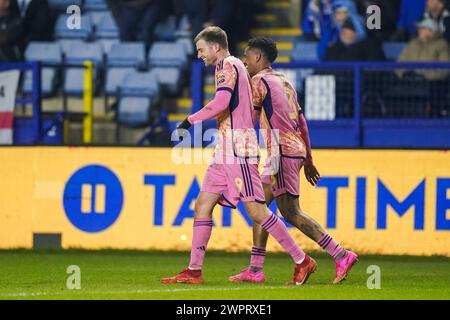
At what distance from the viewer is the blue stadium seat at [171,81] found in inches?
736

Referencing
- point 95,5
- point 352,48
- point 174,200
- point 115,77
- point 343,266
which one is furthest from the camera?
point 95,5

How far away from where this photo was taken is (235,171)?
34.7 ft

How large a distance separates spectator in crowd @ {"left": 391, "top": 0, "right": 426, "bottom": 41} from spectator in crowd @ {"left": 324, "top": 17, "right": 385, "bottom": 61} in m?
1.24

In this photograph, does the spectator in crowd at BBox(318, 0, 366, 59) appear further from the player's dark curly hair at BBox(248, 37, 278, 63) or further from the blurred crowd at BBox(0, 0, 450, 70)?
the player's dark curly hair at BBox(248, 37, 278, 63)

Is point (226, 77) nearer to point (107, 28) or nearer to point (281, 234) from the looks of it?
point (281, 234)

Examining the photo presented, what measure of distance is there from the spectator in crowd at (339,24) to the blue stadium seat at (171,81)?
7.01ft

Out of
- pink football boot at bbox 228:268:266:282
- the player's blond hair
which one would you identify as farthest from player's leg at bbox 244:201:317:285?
the player's blond hair

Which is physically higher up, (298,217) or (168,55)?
(168,55)

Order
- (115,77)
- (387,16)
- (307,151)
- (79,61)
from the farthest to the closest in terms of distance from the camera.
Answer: (79,61) → (115,77) → (387,16) → (307,151)

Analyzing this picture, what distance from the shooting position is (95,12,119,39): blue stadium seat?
20281mm

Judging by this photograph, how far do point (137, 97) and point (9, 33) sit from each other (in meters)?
2.53

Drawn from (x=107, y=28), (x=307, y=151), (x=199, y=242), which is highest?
(x=107, y=28)

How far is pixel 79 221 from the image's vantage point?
14.6 m

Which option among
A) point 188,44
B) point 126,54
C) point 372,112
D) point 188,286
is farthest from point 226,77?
point 126,54
